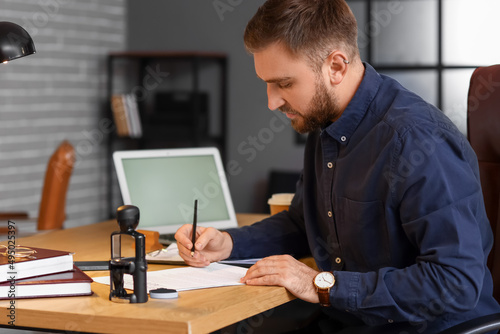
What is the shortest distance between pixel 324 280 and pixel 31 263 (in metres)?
0.57

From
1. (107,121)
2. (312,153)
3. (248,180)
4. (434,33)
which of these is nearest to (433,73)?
(434,33)

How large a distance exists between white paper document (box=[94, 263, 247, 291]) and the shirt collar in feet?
1.23

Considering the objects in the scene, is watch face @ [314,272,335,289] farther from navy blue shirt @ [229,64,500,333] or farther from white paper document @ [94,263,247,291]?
white paper document @ [94,263,247,291]

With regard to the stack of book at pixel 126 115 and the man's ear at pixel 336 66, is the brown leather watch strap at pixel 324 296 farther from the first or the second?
the stack of book at pixel 126 115

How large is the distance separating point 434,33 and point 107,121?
2.38 m

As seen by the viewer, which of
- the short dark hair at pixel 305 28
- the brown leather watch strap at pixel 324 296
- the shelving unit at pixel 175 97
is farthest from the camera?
the shelving unit at pixel 175 97

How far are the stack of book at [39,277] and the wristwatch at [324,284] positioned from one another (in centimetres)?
45

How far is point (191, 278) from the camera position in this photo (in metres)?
1.56

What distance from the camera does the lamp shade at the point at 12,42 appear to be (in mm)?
1610

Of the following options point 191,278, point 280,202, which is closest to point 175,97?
point 280,202

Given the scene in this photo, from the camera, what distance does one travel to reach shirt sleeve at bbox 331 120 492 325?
4.58ft

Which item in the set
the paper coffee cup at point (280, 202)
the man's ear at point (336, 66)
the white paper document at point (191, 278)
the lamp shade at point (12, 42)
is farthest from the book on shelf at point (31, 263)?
the paper coffee cup at point (280, 202)

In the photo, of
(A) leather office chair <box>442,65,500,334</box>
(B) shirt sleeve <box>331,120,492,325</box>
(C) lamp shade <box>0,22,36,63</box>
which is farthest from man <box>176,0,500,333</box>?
(C) lamp shade <box>0,22,36,63</box>

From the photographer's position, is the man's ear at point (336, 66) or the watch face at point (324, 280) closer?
the watch face at point (324, 280)
